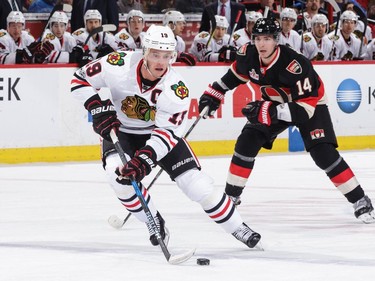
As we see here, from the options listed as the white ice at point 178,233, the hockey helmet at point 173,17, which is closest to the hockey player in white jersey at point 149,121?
the white ice at point 178,233

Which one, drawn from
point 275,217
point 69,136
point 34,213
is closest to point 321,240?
point 275,217

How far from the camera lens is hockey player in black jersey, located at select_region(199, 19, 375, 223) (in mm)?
6199

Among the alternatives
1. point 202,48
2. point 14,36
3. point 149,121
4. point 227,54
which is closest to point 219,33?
point 202,48

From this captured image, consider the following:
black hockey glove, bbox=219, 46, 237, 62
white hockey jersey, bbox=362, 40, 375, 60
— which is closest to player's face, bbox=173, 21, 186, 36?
black hockey glove, bbox=219, 46, 237, 62

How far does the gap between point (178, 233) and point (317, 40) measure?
616 cm

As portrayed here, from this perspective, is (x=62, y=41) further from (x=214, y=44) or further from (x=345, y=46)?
(x=345, y=46)

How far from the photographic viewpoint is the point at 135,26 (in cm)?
1100

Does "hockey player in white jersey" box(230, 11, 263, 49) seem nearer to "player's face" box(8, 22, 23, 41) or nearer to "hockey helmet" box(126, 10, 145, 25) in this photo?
"hockey helmet" box(126, 10, 145, 25)

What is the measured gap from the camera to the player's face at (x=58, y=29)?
35.0 ft

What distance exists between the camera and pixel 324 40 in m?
11.8

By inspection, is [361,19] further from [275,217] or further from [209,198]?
[209,198]

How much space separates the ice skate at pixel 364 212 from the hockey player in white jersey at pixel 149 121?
122 cm

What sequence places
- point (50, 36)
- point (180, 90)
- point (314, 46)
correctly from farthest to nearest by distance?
point (314, 46) → point (50, 36) → point (180, 90)

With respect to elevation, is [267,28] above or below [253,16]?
above
